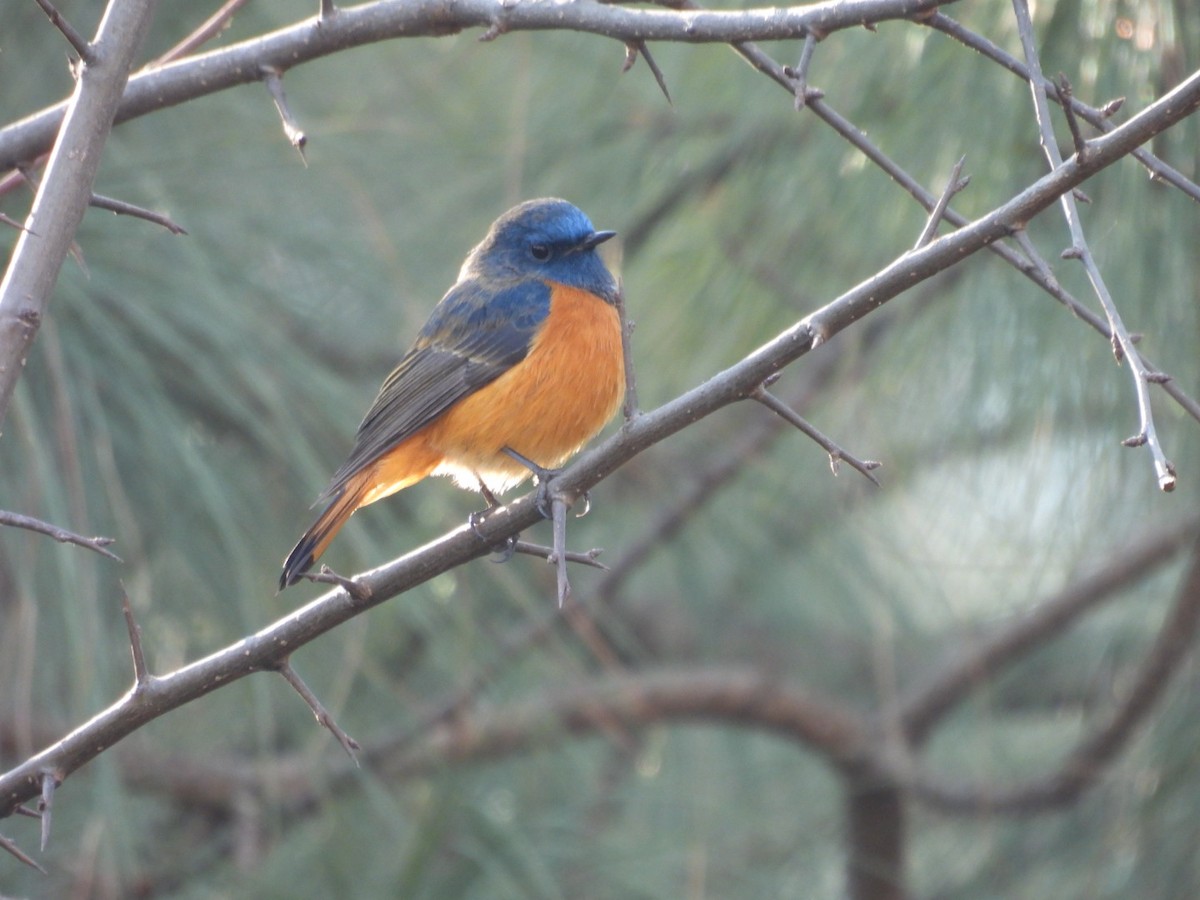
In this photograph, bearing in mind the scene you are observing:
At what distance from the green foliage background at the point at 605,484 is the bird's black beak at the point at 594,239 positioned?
0.65ft

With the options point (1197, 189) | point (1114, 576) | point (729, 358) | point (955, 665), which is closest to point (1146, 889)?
point (1114, 576)

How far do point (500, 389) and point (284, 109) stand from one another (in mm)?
1390

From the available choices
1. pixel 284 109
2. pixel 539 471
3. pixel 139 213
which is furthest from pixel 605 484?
pixel 139 213

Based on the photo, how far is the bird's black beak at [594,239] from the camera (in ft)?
10.3

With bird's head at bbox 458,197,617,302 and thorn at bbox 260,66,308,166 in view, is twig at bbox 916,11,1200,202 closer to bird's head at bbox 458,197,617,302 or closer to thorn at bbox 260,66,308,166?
thorn at bbox 260,66,308,166

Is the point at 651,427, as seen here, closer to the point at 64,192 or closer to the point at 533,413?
the point at 64,192

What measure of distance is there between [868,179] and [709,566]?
1.69m

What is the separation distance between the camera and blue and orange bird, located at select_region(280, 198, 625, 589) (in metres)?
2.99

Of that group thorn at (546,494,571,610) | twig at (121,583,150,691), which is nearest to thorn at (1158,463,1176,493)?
thorn at (546,494,571,610)

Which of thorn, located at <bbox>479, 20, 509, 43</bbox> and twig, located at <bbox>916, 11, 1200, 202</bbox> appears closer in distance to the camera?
twig, located at <bbox>916, 11, 1200, 202</bbox>

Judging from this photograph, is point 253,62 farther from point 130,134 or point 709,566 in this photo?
point 709,566

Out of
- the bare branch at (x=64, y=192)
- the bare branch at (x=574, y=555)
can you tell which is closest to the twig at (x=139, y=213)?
the bare branch at (x=64, y=192)

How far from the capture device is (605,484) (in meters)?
4.04

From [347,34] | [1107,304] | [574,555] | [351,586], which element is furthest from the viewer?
[347,34]
